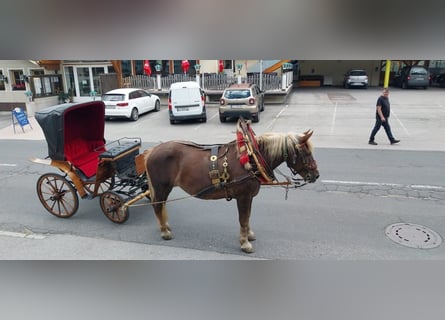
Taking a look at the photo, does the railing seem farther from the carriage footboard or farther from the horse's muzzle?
the horse's muzzle

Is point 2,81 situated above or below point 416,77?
above

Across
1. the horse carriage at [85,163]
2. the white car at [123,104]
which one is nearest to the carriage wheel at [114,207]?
the horse carriage at [85,163]

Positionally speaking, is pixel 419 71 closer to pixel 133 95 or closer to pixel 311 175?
pixel 133 95

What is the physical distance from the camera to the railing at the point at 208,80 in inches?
757

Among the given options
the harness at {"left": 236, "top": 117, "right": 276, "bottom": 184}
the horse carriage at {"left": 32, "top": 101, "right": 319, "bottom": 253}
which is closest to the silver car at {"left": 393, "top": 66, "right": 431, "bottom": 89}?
the horse carriage at {"left": 32, "top": 101, "right": 319, "bottom": 253}

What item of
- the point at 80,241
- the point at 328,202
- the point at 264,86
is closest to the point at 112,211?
the point at 80,241

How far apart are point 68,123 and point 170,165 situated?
8.15ft

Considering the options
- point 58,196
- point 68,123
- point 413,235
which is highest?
point 68,123

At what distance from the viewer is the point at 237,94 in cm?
1427

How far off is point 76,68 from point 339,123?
16.6 m

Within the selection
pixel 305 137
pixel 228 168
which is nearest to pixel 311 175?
pixel 305 137

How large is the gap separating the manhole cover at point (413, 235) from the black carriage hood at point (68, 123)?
218 inches
